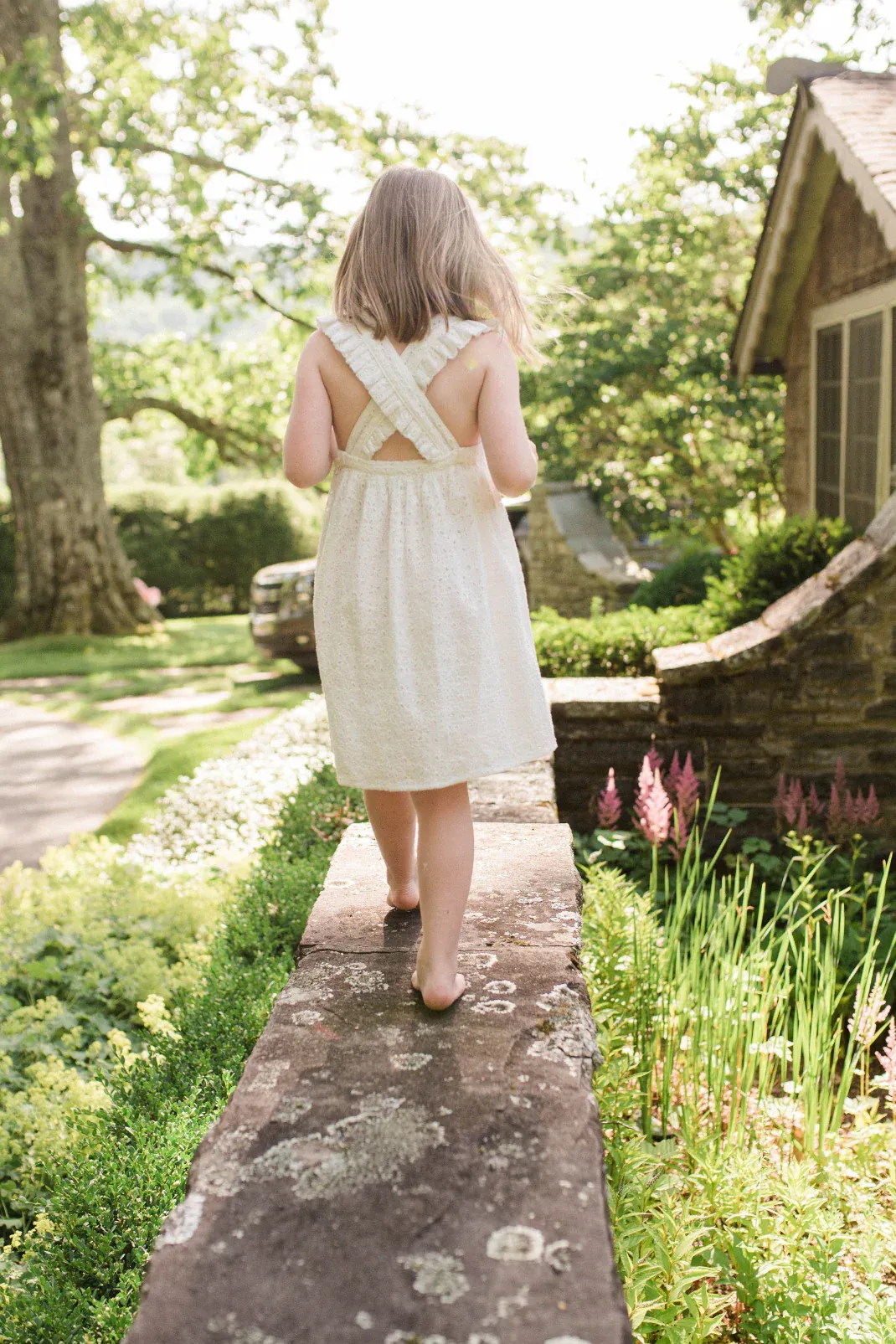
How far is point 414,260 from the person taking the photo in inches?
87.4

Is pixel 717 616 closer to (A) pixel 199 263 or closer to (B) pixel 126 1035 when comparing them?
(B) pixel 126 1035

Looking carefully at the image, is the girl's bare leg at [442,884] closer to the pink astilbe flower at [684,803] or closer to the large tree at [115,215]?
the pink astilbe flower at [684,803]

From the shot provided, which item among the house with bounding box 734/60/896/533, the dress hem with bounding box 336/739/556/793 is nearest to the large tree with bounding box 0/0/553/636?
the house with bounding box 734/60/896/533

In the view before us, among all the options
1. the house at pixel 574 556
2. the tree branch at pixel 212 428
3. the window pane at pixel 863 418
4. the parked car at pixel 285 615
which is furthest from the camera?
the tree branch at pixel 212 428

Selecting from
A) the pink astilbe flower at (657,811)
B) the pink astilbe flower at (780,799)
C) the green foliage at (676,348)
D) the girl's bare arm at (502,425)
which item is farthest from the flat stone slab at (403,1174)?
the green foliage at (676,348)

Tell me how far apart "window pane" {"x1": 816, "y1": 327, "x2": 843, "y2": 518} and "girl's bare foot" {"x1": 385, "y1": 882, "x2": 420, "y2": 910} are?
6343 millimetres

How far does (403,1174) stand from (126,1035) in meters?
2.01

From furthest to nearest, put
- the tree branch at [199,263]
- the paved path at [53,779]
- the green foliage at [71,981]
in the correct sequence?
the tree branch at [199,263]
the paved path at [53,779]
the green foliage at [71,981]

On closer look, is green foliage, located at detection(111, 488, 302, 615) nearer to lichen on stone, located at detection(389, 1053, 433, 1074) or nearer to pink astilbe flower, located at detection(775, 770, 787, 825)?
pink astilbe flower, located at detection(775, 770, 787, 825)

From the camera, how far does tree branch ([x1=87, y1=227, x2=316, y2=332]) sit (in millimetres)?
14602

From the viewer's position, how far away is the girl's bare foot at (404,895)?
264 centimetres

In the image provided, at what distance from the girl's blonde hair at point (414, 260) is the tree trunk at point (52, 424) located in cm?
1370

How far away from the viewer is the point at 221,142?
14133 mm

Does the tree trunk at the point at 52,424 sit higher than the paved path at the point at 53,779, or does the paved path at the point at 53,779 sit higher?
the tree trunk at the point at 52,424
